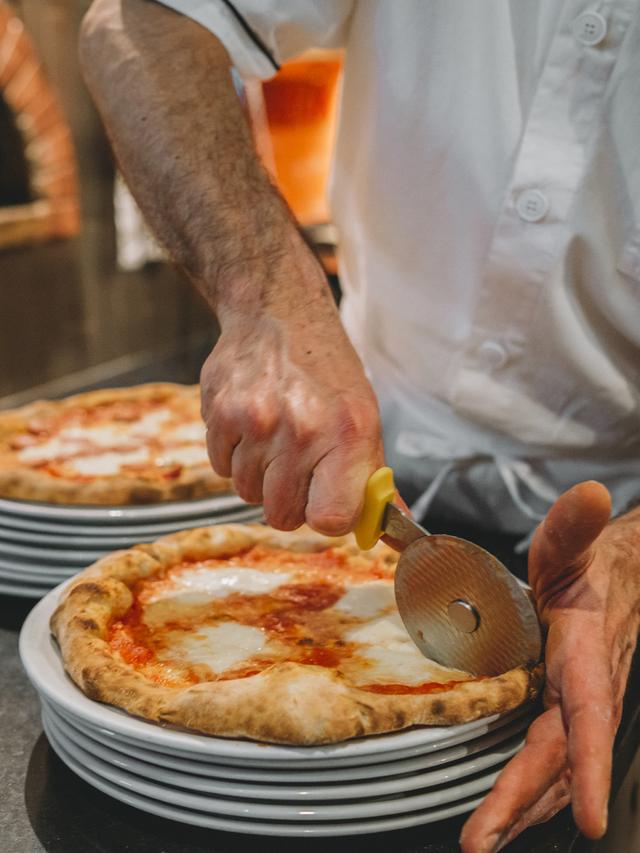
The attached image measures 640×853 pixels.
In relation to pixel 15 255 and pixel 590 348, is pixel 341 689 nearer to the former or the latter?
pixel 590 348

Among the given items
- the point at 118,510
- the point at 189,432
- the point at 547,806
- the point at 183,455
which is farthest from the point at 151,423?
the point at 547,806

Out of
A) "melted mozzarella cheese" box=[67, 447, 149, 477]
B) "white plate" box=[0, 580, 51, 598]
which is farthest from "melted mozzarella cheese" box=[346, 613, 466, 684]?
"melted mozzarella cheese" box=[67, 447, 149, 477]

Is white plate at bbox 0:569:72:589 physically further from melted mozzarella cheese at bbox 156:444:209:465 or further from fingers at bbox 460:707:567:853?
fingers at bbox 460:707:567:853

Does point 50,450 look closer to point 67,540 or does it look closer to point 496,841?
point 67,540

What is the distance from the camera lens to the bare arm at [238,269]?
99 cm

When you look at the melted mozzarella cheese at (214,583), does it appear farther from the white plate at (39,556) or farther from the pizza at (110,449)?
the pizza at (110,449)

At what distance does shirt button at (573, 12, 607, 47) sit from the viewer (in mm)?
1223

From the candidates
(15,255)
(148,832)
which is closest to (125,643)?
(148,832)

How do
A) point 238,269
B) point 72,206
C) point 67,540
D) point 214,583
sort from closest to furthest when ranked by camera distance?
point 238,269
point 214,583
point 67,540
point 72,206

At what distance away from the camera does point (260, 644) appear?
1.10 metres

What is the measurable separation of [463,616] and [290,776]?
0.90 feet

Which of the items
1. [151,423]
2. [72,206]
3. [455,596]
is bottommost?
[72,206]

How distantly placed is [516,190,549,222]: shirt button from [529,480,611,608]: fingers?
1.64ft

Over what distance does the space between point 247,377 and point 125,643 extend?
14.0 inches
